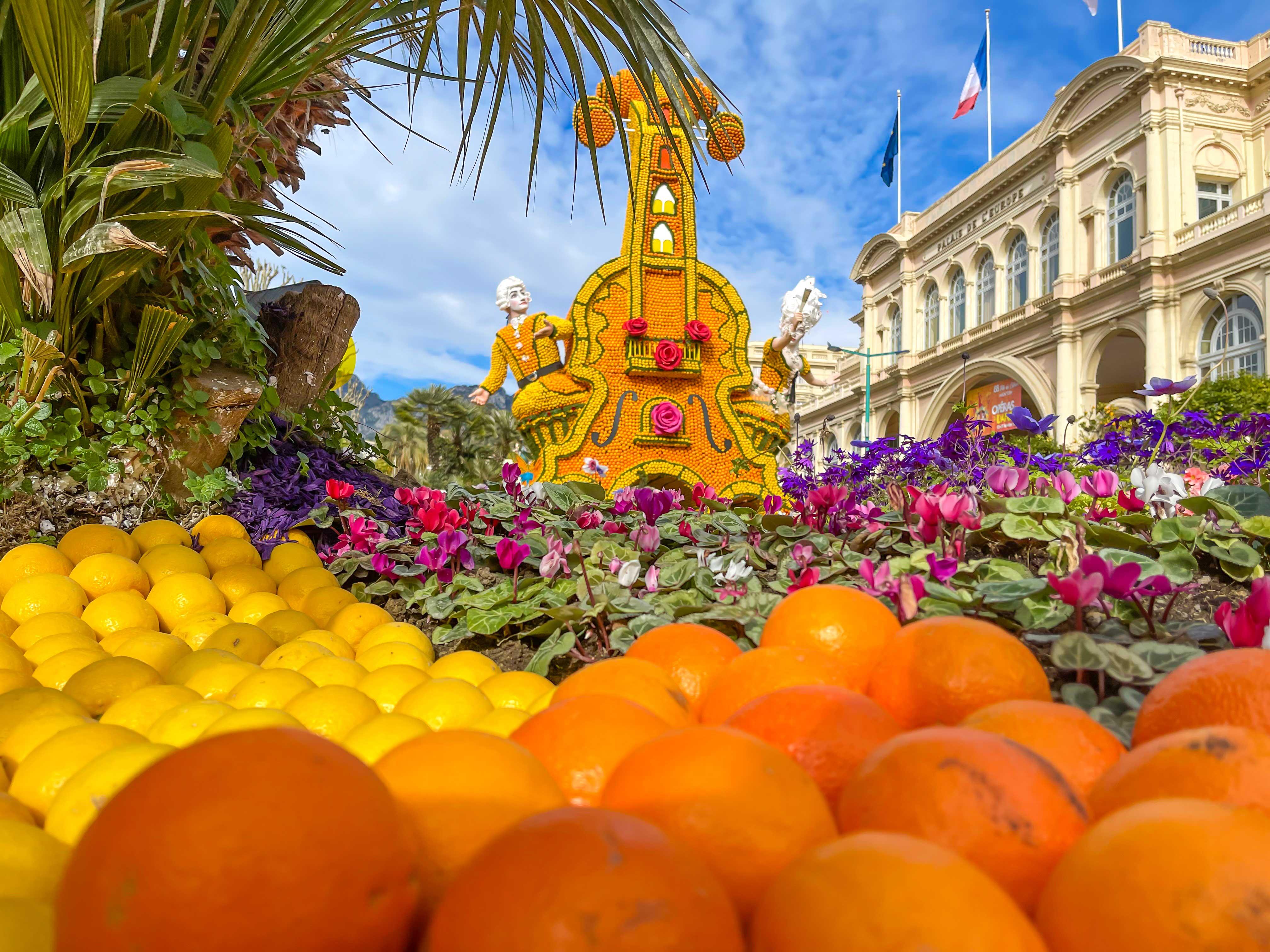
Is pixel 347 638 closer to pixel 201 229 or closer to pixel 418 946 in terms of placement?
pixel 418 946

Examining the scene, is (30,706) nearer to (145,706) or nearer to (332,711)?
(145,706)

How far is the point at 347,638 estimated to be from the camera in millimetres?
2053

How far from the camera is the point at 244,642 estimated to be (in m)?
1.76

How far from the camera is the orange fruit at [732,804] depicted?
599 mm

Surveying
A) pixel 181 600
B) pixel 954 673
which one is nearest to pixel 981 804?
pixel 954 673

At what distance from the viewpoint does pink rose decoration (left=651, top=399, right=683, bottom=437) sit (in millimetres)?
6223

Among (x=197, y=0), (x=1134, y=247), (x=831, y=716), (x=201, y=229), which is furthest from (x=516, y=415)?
(x=1134, y=247)

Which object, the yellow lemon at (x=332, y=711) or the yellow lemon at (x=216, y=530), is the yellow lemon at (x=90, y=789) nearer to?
the yellow lemon at (x=332, y=711)

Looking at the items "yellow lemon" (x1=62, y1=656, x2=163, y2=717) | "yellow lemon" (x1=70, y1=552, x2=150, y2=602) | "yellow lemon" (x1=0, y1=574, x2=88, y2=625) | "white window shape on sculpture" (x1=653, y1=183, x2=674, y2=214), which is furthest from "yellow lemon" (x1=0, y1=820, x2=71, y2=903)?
"white window shape on sculpture" (x1=653, y1=183, x2=674, y2=214)

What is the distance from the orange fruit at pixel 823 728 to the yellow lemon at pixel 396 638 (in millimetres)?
1244

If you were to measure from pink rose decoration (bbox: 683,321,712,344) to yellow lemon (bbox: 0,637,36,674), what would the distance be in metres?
5.35

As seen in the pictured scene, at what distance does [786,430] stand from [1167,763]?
20.4 ft

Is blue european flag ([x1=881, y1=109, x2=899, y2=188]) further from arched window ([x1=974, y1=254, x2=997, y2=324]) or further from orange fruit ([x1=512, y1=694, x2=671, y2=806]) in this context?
orange fruit ([x1=512, y1=694, x2=671, y2=806])

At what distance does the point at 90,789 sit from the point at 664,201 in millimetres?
6531
